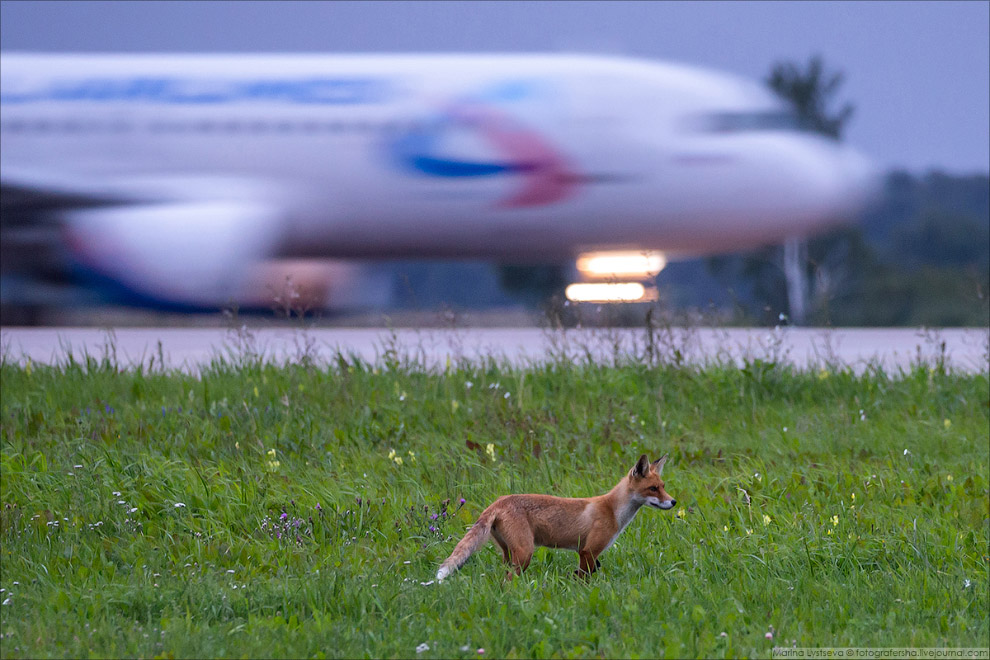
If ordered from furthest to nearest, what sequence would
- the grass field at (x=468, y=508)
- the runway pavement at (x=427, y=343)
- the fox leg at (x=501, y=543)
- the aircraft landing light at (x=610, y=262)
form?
the aircraft landing light at (x=610, y=262) → the runway pavement at (x=427, y=343) → the fox leg at (x=501, y=543) → the grass field at (x=468, y=508)

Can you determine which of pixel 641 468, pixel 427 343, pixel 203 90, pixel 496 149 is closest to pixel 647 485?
pixel 641 468

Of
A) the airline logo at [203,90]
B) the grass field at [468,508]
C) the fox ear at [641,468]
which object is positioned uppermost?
the airline logo at [203,90]

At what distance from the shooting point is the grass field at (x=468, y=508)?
103 inches

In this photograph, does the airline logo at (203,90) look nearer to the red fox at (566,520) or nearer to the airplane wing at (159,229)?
the airplane wing at (159,229)

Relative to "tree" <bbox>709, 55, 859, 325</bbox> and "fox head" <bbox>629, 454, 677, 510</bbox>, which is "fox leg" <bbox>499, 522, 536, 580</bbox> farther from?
"tree" <bbox>709, 55, 859, 325</bbox>

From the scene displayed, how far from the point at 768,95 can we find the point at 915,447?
9767 mm

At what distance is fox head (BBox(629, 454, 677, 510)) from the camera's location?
2718 mm

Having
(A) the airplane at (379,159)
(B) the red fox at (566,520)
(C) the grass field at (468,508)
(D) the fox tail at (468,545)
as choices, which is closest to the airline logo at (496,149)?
(A) the airplane at (379,159)

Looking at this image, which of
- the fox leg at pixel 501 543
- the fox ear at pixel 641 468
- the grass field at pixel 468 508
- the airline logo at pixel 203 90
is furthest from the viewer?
the airline logo at pixel 203 90

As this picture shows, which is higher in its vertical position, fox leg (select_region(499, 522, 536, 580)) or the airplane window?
the airplane window

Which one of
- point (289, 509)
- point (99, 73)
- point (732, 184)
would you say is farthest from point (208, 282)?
point (289, 509)

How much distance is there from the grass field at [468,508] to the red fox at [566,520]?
0.44ft

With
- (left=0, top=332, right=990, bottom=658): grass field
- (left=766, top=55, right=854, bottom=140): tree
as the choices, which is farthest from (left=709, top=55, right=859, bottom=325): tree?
(left=0, top=332, right=990, bottom=658): grass field

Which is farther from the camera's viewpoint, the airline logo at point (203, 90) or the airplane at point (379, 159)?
the airline logo at point (203, 90)
